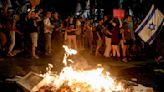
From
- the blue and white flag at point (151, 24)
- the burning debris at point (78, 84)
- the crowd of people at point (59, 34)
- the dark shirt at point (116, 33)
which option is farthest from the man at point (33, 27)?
the burning debris at point (78, 84)

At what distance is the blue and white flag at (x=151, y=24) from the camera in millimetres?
14117

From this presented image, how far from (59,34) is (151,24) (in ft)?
14.9

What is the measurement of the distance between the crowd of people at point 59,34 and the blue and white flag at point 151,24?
0.68 meters

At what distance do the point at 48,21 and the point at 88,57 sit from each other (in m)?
2.51

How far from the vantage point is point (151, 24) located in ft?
47.1

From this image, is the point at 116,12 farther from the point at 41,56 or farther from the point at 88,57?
the point at 41,56

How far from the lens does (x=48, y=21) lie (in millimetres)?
14977

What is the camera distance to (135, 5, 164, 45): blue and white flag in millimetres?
14117

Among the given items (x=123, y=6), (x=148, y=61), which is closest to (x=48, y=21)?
(x=148, y=61)

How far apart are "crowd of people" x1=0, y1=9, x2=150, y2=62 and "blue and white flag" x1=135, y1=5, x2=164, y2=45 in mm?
675

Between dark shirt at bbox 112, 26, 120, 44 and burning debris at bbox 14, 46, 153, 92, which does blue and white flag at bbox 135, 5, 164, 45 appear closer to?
dark shirt at bbox 112, 26, 120, 44

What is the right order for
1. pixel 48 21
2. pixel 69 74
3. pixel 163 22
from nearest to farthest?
1. pixel 69 74
2. pixel 163 22
3. pixel 48 21

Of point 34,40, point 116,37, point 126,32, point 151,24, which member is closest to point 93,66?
point 116,37

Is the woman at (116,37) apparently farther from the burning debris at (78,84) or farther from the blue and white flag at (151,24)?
the burning debris at (78,84)
